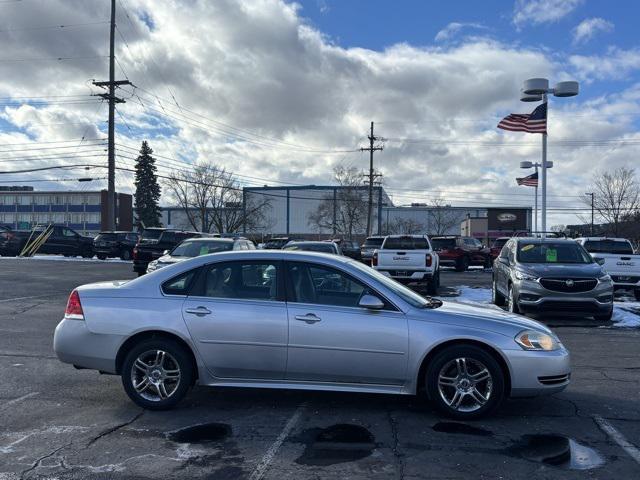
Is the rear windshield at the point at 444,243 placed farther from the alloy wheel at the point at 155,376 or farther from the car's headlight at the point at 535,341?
the alloy wheel at the point at 155,376

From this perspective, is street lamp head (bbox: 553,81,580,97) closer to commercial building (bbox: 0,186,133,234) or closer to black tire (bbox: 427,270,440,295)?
black tire (bbox: 427,270,440,295)

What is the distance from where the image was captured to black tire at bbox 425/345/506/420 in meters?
5.31

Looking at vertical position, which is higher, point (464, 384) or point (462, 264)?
point (462, 264)

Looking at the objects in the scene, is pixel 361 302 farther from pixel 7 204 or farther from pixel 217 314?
pixel 7 204

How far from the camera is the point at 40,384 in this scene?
21.6ft

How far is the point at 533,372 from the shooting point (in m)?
5.31

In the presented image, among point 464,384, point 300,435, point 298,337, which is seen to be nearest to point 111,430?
point 300,435

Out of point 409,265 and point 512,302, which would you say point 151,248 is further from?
point 512,302

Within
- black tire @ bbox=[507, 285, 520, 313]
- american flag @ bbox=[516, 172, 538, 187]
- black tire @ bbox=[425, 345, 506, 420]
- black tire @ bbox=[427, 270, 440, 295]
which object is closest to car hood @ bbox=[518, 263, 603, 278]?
black tire @ bbox=[507, 285, 520, 313]

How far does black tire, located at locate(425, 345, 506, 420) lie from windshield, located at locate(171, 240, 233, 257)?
10532 millimetres

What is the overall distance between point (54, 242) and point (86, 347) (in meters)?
31.3

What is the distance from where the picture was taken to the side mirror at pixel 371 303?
5348mm

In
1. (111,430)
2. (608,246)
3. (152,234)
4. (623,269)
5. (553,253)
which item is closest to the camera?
(111,430)

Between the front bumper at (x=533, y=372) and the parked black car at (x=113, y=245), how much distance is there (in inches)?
1195
